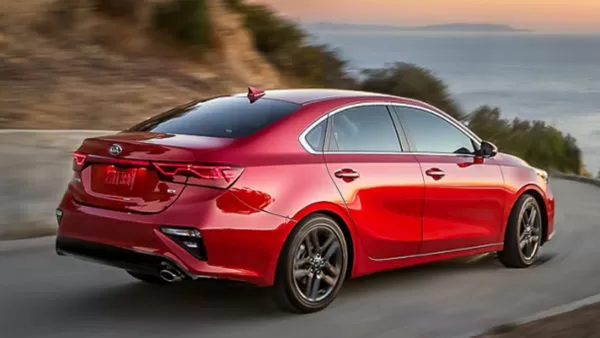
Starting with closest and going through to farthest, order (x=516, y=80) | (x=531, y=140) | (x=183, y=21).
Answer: (x=183, y=21)
(x=531, y=140)
(x=516, y=80)

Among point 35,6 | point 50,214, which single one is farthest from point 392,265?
point 35,6

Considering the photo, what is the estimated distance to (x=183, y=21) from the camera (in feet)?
63.1

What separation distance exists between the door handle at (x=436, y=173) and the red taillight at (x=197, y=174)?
7.44 feet

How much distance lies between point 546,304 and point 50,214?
5078 mm

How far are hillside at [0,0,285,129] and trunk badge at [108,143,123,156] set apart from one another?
20.7 feet

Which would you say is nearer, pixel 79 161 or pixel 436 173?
pixel 79 161

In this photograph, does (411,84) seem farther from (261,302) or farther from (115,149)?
(115,149)

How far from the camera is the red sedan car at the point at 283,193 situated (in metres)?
7.30

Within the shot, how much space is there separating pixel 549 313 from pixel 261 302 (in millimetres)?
2150

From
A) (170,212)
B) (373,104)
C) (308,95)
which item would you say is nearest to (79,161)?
(170,212)

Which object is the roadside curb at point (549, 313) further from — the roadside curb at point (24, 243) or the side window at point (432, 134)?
the roadside curb at point (24, 243)

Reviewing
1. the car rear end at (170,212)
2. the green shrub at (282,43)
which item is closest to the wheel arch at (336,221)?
the car rear end at (170,212)

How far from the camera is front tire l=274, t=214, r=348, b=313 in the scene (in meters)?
7.71

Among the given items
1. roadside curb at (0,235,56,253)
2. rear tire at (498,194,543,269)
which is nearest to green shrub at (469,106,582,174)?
rear tire at (498,194,543,269)
